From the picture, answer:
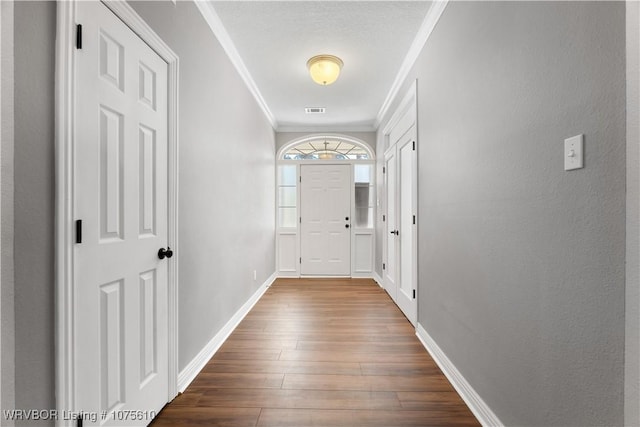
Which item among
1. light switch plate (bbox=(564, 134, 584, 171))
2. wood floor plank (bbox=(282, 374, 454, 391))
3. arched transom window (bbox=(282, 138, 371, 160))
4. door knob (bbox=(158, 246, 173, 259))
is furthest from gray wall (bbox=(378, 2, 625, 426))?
arched transom window (bbox=(282, 138, 371, 160))

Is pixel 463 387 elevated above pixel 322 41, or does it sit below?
below

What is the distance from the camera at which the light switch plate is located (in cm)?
94

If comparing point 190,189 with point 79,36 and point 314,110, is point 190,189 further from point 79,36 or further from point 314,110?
point 314,110

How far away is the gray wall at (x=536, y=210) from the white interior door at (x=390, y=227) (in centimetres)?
177

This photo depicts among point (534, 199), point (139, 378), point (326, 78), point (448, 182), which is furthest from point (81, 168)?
point (326, 78)

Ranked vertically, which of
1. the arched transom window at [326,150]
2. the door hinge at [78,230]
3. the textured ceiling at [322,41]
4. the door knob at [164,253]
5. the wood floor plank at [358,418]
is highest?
the textured ceiling at [322,41]

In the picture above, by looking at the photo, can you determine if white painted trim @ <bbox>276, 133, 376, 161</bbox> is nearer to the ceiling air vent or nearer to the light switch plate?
the ceiling air vent

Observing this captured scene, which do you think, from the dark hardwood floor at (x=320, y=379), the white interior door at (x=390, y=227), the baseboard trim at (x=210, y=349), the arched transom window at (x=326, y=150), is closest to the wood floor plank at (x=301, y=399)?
the dark hardwood floor at (x=320, y=379)

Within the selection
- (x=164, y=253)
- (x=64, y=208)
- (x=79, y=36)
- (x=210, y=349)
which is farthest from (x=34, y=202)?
(x=210, y=349)

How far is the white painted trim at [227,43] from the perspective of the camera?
218cm

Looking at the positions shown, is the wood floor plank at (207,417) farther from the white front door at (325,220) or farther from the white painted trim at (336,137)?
the white painted trim at (336,137)

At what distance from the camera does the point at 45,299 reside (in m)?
1.00

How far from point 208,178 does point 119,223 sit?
39.7 inches

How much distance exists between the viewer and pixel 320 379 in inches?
77.3
